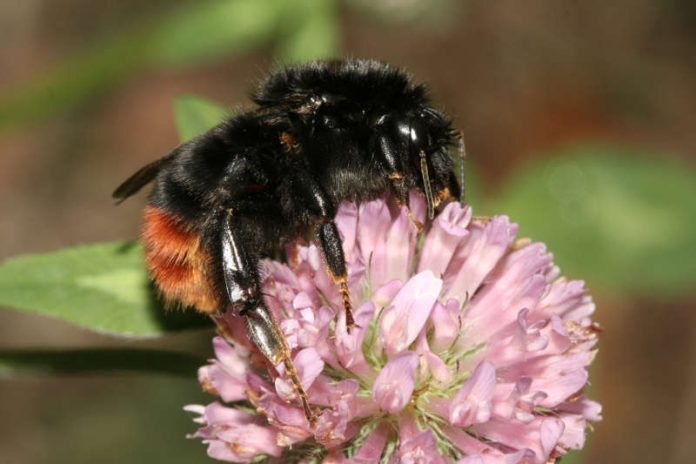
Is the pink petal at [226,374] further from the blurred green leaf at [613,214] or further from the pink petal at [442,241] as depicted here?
the blurred green leaf at [613,214]

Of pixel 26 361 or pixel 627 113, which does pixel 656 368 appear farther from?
pixel 26 361

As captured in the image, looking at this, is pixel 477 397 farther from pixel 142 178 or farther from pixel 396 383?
pixel 142 178

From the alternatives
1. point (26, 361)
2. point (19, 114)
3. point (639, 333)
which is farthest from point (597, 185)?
point (26, 361)

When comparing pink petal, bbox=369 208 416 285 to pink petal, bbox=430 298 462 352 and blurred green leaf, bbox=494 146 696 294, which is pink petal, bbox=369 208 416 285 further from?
blurred green leaf, bbox=494 146 696 294

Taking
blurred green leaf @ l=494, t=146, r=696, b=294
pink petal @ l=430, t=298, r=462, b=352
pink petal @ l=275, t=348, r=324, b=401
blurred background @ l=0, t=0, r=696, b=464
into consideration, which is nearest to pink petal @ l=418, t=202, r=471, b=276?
pink petal @ l=430, t=298, r=462, b=352

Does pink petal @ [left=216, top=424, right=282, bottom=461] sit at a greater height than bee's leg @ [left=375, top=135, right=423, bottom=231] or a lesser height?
lesser

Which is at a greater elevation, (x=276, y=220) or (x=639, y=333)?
(x=639, y=333)

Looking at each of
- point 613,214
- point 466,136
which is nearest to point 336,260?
point 613,214
